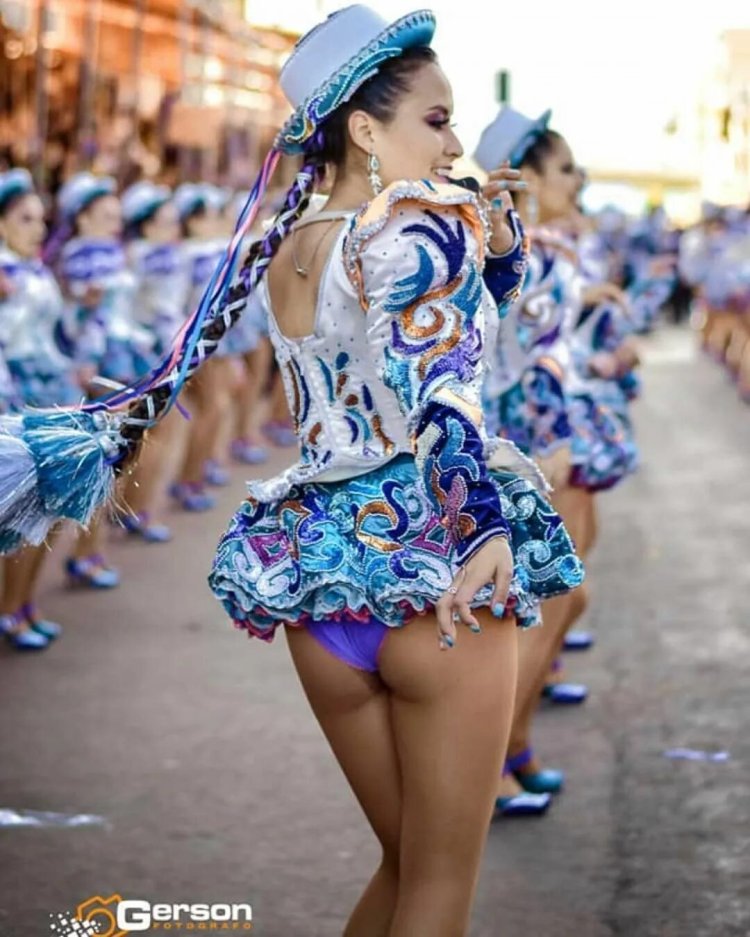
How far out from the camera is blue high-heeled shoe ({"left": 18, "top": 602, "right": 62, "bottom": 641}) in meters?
7.91

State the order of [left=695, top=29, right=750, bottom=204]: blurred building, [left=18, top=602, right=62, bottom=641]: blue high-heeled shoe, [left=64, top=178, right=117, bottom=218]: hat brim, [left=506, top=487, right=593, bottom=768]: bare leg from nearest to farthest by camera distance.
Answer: [left=506, top=487, right=593, bottom=768]: bare leg, [left=18, top=602, right=62, bottom=641]: blue high-heeled shoe, [left=64, top=178, right=117, bottom=218]: hat brim, [left=695, top=29, right=750, bottom=204]: blurred building

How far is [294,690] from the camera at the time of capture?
23.3ft

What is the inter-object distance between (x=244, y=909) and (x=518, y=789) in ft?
3.78

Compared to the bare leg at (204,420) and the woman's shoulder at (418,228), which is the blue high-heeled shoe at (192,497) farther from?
the woman's shoulder at (418,228)

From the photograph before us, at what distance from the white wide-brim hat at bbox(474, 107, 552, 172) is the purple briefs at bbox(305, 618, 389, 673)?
2834 millimetres

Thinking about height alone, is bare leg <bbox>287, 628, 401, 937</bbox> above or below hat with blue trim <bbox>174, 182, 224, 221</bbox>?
above

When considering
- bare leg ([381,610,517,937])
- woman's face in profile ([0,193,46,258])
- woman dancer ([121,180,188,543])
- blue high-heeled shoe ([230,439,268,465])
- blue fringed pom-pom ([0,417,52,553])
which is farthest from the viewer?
blue high-heeled shoe ([230,439,268,465])

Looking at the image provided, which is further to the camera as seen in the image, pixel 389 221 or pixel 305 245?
pixel 305 245

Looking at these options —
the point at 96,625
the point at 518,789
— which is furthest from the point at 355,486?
the point at 96,625

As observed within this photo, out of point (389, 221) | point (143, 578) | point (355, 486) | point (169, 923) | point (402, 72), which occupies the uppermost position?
point (402, 72)

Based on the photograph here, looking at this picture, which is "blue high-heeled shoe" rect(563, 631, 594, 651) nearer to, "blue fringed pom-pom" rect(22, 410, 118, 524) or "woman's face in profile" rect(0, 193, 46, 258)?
"woman's face in profile" rect(0, 193, 46, 258)

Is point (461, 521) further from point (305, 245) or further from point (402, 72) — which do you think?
point (402, 72)

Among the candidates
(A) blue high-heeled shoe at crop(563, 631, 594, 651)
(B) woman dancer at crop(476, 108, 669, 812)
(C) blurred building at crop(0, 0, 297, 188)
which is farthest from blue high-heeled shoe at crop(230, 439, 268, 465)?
(B) woman dancer at crop(476, 108, 669, 812)

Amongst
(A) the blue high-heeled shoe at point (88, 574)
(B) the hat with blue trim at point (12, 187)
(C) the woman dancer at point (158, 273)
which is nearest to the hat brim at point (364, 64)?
(B) the hat with blue trim at point (12, 187)
